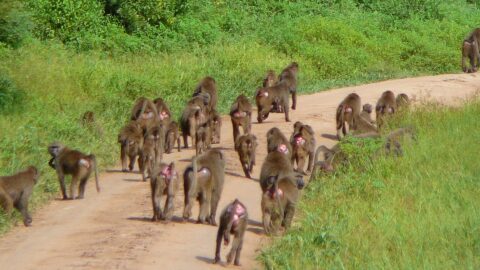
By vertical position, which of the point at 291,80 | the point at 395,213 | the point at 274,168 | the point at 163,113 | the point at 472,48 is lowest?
the point at 395,213

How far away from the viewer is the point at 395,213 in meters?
12.8

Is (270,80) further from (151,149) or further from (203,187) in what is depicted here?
(203,187)

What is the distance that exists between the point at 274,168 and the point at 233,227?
7.44 feet

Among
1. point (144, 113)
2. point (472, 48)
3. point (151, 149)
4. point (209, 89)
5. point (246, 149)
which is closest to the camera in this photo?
point (246, 149)

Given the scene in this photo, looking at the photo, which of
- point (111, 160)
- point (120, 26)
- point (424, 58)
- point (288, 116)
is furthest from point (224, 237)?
point (424, 58)

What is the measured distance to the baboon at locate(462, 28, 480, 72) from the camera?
27125 mm

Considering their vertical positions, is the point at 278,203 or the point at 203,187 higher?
the point at 203,187

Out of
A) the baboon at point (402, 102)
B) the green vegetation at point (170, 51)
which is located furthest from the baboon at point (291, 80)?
the baboon at point (402, 102)

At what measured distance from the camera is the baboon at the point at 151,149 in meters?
15.9

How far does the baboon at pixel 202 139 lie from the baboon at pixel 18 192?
3.76 meters

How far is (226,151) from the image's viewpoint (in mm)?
17984

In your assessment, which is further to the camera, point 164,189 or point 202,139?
point 202,139

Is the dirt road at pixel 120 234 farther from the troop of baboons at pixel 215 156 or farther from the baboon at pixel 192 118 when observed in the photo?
the baboon at pixel 192 118

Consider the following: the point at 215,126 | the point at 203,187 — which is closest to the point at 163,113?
the point at 215,126
